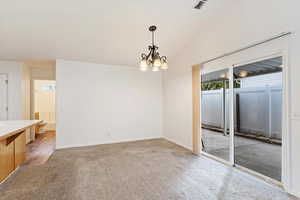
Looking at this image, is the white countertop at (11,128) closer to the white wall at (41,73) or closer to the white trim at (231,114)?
the white wall at (41,73)

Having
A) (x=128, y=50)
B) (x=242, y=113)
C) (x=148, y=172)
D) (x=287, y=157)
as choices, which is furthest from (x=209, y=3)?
(x=148, y=172)

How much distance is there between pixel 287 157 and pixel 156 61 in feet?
7.80

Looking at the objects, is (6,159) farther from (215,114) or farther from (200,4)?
(215,114)

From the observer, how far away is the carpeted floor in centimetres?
228

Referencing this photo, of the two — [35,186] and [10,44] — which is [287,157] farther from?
[10,44]

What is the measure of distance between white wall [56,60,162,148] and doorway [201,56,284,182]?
1992 mm

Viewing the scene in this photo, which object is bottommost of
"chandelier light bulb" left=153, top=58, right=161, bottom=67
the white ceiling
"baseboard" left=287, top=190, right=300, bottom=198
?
"baseboard" left=287, top=190, right=300, bottom=198

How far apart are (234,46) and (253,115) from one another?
181 centimetres

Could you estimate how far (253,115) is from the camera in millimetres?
3900

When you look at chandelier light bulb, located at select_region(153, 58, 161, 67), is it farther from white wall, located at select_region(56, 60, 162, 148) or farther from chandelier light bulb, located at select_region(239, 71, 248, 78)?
white wall, located at select_region(56, 60, 162, 148)

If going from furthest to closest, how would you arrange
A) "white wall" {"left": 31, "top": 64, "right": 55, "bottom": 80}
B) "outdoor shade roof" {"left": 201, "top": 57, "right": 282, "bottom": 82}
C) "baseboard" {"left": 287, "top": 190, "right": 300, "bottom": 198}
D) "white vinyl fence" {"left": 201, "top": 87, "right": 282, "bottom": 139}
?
"white wall" {"left": 31, "top": 64, "right": 55, "bottom": 80}
"white vinyl fence" {"left": 201, "top": 87, "right": 282, "bottom": 139}
"outdoor shade roof" {"left": 201, "top": 57, "right": 282, "bottom": 82}
"baseboard" {"left": 287, "top": 190, "right": 300, "bottom": 198}

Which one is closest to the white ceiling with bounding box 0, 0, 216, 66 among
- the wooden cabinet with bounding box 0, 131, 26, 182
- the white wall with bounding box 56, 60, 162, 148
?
the white wall with bounding box 56, 60, 162, 148

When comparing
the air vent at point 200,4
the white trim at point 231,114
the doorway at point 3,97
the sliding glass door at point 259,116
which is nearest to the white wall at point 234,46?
the air vent at point 200,4

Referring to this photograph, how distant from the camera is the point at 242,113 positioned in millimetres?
4074
